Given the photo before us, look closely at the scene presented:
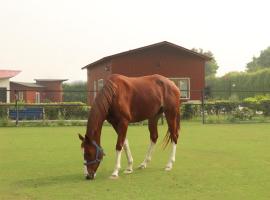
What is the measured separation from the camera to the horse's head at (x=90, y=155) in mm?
6926

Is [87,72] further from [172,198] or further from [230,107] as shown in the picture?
[172,198]

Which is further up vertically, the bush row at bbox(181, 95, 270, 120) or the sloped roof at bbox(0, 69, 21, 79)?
the sloped roof at bbox(0, 69, 21, 79)

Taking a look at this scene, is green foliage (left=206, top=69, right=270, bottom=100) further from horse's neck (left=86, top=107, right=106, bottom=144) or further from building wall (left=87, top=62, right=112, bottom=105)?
horse's neck (left=86, top=107, right=106, bottom=144)

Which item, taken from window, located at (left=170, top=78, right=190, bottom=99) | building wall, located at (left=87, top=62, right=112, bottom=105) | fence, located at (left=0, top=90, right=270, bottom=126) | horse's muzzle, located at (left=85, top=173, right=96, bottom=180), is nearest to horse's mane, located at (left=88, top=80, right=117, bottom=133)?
horse's muzzle, located at (left=85, top=173, right=96, bottom=180)

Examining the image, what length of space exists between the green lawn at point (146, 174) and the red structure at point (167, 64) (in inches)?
694

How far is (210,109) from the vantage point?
25344 mm

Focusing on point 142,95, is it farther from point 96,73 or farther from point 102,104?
point 96,73

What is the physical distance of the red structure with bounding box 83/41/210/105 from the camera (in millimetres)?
29609

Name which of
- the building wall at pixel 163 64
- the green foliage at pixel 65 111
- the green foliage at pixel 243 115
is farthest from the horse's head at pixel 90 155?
the building wall at pixel 163 64

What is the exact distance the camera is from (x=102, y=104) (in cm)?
723

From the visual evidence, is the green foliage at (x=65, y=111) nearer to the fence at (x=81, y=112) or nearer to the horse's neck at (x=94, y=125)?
the fence at (x=81, y=112)

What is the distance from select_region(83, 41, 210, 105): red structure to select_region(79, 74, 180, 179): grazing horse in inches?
829

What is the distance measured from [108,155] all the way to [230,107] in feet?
52.0

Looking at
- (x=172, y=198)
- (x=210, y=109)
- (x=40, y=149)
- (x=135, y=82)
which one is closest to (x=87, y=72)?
(x=210, y=109)
